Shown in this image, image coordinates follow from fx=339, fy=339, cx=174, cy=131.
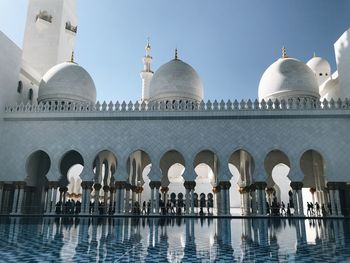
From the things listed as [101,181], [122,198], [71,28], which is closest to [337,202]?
[122,198]

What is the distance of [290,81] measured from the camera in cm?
1407

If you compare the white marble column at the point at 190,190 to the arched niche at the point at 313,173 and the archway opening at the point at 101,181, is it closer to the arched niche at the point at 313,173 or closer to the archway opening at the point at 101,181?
the archway opening at the point at 101,181

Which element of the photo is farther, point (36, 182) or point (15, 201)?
point (36, 182)

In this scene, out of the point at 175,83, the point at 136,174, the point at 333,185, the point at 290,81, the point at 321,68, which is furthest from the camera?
the point at 321,68

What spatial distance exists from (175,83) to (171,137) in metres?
3.43

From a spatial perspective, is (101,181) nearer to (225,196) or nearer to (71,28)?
(225,196)

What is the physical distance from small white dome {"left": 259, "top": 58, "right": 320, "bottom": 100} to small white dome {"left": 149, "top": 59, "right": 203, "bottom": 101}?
3.18m

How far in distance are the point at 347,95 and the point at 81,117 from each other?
9919mm

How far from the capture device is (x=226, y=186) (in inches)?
447

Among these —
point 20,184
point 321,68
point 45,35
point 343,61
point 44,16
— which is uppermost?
point 44,16

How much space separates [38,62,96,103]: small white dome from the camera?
14.2 meters

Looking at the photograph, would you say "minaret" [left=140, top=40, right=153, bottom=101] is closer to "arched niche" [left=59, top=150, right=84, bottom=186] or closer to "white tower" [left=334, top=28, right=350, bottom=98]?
"arched niche" [left=59, top=150, right=84, bottom=186]

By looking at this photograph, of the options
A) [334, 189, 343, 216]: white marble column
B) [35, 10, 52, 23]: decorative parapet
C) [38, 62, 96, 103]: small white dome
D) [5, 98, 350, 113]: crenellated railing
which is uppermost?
[35, 10, 52, 23]: decorative parapet

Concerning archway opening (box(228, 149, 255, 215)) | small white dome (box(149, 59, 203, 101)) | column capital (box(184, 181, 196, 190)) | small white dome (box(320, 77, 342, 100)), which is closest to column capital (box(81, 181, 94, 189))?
column capital (box(184, 181, 196, 190))
